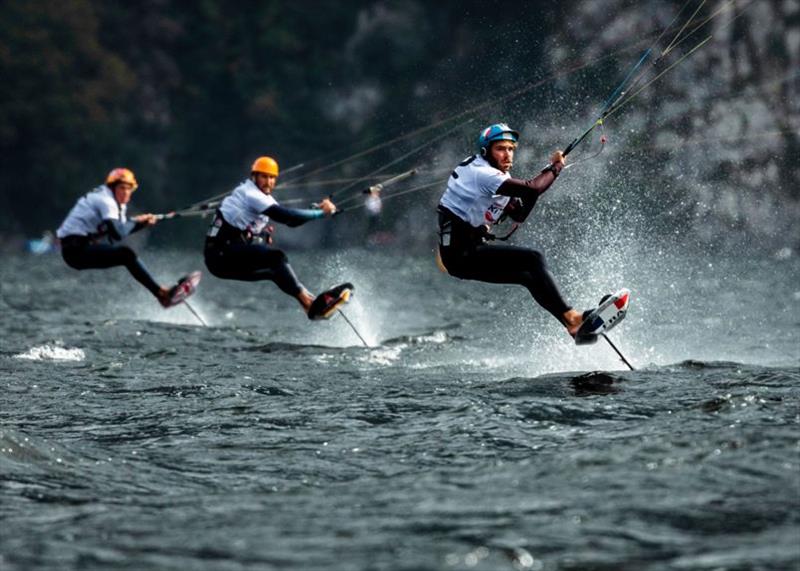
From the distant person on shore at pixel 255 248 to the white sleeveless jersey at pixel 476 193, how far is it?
15.8ft

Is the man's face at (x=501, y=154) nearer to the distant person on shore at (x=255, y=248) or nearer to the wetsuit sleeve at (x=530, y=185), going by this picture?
the wetsuit sleeve at (x=530, y=185)

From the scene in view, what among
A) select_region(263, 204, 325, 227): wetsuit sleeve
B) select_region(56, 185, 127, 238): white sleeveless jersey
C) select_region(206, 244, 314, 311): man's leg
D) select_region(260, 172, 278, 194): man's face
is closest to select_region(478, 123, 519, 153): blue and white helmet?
select_region(263, 204, 325, 227): wetsuit sleeve

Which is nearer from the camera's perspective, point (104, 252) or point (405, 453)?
point (405, 453)

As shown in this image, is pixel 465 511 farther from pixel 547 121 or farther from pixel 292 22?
pixel 292 22

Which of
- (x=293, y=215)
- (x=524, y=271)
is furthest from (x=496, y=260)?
(x=293, y=215)

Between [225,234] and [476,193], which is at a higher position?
[225,234]

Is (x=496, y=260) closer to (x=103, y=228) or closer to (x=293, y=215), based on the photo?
(x=293, y=215)

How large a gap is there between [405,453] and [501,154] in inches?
190

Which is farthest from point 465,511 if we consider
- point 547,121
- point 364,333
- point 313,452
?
point 547,121

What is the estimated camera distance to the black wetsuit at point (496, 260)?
1338cm

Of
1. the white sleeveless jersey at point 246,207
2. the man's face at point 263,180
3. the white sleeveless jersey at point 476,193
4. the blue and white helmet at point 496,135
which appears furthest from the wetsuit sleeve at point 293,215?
the blue and white helmet at point 496,135

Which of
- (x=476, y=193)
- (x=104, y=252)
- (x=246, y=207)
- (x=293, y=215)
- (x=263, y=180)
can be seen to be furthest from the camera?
(x=104, y=252)

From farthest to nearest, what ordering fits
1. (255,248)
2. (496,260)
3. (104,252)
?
(104,252), (255,248), (496,260)

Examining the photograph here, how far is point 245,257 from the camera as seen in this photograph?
59.9 ft
